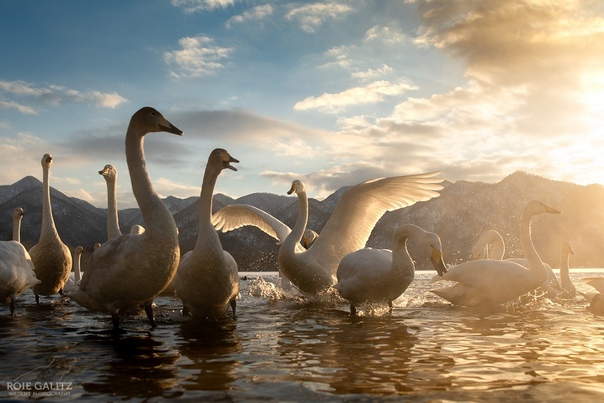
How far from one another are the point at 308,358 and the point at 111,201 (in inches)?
312

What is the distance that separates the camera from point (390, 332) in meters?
8.62

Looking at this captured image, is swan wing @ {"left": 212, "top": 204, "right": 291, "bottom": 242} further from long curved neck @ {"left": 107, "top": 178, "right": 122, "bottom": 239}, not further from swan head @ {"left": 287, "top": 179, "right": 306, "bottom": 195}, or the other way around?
long curved neck @ {"left": 107, "top": 178, "right": 122, "bottom": 239}

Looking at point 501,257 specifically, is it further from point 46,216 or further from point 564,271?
point 46,216

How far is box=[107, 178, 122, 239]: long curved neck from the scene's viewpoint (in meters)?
12.1

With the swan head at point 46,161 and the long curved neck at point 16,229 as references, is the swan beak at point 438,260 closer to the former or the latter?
the swan head at point 46,161

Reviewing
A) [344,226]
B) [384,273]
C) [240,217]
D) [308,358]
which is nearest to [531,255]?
[384,273]

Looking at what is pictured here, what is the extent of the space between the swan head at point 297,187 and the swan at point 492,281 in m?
4.95

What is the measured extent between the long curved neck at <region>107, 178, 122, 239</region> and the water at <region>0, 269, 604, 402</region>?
1934 mm

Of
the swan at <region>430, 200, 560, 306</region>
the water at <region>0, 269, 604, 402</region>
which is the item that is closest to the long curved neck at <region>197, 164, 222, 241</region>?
the water at <region>0, 269, 604, 402</region>

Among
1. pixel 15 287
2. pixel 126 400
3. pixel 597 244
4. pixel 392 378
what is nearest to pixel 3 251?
pixel 15 287

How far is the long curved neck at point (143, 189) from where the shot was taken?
26.0 ft

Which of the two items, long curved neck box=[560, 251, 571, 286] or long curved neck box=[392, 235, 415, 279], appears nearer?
long curved neck box=[392, 235, 415, 279]

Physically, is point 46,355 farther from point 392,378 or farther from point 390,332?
point 390,332

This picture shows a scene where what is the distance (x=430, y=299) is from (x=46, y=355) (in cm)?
1039
